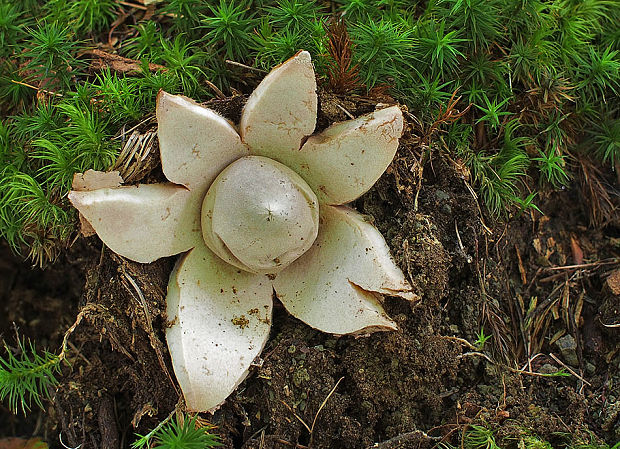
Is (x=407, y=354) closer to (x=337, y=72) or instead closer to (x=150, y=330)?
(x=150, y=330)

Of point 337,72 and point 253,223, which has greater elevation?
point 337,72

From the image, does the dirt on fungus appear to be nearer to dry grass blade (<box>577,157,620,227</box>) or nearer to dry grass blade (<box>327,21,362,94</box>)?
dry grass blade (<box>327,21,362,94</box>)

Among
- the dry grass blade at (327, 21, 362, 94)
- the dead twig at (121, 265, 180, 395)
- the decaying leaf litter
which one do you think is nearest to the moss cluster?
the dry grass blade at (327, 21, 362, 94)

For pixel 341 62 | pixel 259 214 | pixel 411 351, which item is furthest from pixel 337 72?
pixel 411 351

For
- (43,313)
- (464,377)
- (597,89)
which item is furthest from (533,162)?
(43,313)

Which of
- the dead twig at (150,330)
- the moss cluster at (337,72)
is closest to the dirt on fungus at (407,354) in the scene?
the dead twig at (150,330)
